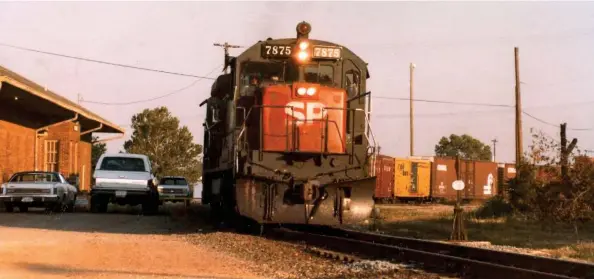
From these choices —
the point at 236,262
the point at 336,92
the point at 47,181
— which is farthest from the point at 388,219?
the point at 236,262

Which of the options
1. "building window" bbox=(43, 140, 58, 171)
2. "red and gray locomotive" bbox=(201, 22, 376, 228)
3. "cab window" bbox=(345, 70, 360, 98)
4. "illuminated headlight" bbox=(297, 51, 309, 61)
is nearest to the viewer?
"red and gray locomotive" bbox=(201, 22, 376, 228)

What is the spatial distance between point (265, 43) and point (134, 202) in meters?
9.14

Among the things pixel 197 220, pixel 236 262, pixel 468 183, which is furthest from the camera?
pixel 468 183

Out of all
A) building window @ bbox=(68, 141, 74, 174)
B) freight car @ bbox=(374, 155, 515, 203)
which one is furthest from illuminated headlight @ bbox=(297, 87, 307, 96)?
building window @ bbox=(68, 141, 74, 174)

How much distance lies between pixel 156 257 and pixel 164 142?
65095 mm

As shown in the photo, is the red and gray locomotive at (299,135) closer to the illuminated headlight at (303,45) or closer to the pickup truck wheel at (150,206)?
the illuminated headlight at (303,45)

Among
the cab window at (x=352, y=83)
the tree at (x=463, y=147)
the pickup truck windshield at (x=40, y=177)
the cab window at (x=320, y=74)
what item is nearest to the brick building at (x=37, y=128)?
the pickup truck windshield at (x=40, y=177)

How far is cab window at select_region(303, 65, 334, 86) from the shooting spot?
1310 cm

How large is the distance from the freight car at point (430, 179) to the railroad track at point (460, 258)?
21359 mm

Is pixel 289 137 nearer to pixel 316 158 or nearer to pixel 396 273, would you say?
pixel 316 158

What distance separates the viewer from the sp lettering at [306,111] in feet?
40.8

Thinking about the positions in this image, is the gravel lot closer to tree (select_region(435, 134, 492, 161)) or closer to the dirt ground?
the dirt ground

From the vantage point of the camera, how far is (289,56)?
1299cm

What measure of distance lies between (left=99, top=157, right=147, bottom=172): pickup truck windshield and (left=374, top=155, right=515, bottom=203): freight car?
15.2 m
